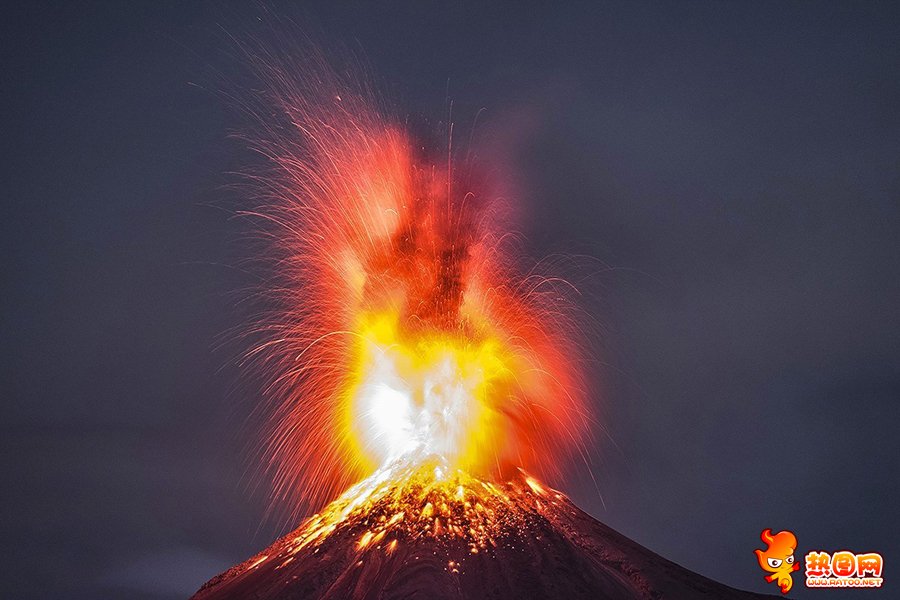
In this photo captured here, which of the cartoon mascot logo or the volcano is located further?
the cartoon mascot logo

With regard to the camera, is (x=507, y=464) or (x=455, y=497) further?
(x=507, y=464)

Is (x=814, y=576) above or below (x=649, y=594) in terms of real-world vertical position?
above

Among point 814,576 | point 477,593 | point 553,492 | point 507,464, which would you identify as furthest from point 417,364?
point 814,576

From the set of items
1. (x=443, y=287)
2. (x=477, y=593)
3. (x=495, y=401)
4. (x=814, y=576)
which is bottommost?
(x=477, y=593)

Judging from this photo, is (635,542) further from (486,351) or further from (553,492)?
(486,351)

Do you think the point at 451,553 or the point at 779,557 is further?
the point at 779,557
